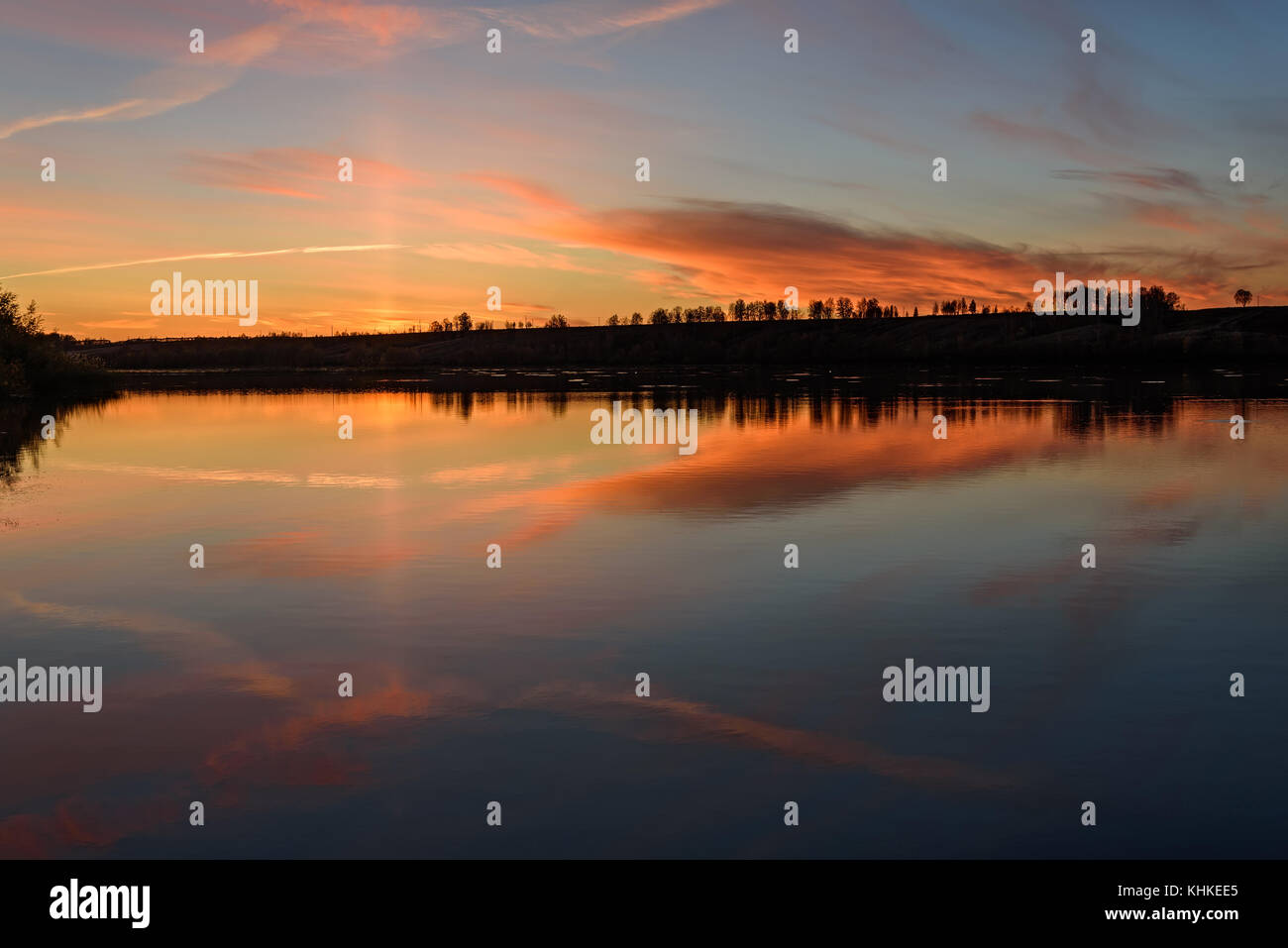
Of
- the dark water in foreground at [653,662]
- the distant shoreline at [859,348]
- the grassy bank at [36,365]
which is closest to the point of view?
the dark water in foreground at [653,662]

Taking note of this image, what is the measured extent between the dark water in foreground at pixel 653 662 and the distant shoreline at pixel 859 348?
9609 centimetres

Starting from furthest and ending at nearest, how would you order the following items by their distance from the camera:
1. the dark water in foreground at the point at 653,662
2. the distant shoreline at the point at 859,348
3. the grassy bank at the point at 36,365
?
the distant shoreline at the point at 859,348 < the grassy bank at the point at 36,365 < the dark water in foreground at the point at 653,662

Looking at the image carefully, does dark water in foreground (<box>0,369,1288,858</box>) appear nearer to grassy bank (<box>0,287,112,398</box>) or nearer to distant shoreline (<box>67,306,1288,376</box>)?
grassy bank (<box>0,287,112,398</box>)

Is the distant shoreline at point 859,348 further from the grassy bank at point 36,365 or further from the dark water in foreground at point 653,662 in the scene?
the dark water in foreground at point 653,662

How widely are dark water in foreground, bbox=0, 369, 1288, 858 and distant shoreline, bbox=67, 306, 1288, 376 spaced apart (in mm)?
96090

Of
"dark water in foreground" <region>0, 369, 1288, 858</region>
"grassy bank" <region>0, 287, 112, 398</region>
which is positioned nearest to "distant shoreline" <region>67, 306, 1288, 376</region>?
"grassy bank" <region>0, 287, 112, 398</region>

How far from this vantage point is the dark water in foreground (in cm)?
779

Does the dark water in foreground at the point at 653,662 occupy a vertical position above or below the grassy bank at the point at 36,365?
below

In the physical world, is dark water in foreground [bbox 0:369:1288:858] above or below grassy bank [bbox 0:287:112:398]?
below

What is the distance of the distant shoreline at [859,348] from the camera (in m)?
119

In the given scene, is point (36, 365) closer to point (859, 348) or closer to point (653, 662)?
point (653, 662)

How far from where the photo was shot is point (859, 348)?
155250mm

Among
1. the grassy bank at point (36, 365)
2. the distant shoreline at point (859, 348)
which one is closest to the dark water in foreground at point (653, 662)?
the grassy bank at point (36, 365)

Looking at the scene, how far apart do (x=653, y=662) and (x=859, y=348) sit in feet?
485
